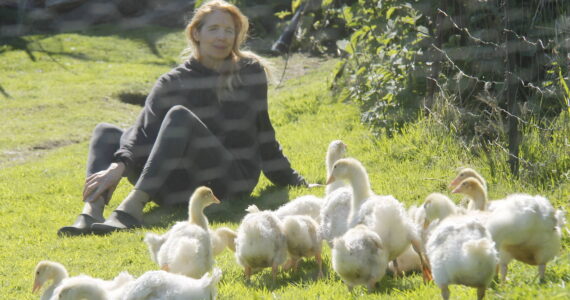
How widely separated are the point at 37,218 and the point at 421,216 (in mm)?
3040

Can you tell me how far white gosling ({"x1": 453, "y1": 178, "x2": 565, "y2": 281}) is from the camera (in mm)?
3137

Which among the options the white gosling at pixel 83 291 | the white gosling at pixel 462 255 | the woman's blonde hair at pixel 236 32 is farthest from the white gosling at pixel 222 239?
the woman's blonde hair at pixel 236 32

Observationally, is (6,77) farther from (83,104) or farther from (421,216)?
(421,216)

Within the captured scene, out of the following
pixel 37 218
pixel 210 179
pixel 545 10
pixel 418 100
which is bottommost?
pixel 37 218

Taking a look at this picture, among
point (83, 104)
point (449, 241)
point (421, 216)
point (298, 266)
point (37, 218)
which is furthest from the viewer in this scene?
point (83, 104)

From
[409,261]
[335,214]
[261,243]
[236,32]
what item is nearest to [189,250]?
[261,243]

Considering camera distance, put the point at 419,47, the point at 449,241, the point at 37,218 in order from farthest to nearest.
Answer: the point at 419,47 < the point at 37,218 < the point at 449,241

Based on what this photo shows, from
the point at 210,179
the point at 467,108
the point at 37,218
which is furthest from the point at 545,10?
the point at 37,218

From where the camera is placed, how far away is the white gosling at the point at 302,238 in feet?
12.7

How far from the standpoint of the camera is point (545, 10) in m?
5.29

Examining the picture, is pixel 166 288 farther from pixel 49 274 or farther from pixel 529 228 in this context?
pixel 529 228

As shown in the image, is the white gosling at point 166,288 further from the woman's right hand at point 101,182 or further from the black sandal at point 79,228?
the woman's right hand at point 101,182

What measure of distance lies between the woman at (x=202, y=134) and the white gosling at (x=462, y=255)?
2474 mm

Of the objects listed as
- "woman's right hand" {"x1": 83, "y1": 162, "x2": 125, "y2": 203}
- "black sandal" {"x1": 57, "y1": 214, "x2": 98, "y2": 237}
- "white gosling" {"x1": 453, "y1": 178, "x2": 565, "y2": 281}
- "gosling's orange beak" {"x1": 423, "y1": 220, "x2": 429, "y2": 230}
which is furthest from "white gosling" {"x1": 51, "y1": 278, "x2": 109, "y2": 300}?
"woman's right hand" {"x1": 83, "y1": 162, "x2": 125, "y2": 203}
